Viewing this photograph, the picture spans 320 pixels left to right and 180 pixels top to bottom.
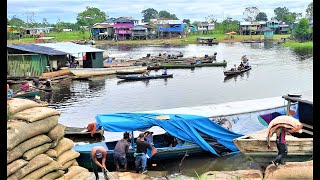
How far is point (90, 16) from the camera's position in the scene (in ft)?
343

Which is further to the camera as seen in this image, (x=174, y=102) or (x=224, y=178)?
(x=174, y=102)

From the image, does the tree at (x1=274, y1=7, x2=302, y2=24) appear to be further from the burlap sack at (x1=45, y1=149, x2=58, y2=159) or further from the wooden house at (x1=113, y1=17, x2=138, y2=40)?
the burlap sack at (x1=45, y1=149, x2=58, y2=159)

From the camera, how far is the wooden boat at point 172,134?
11461 mm

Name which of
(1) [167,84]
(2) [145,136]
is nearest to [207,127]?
(2) [145,136]

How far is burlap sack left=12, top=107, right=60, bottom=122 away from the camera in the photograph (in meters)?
8.31

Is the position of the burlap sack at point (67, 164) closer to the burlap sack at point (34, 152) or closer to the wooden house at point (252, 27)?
the burlap sack at point (34, 152)

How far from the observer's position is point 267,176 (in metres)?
8.87

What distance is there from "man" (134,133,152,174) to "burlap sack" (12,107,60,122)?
2.70 metres

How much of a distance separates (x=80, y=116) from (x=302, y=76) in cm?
2080

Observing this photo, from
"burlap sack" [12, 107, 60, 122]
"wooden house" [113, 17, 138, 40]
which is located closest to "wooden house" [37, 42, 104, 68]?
"burlap sack" [12, 107, 60, 122]

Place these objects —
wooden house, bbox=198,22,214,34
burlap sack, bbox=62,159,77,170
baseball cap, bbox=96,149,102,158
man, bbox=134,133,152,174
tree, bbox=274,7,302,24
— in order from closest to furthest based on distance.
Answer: burlap sack, bbox=62,159,77,170
baseball cap, bbox=96,149,102,158
man, bbox=134,133,152,174
wooden house, bbox=198,22,214,34
tree, bbox=274,7,302,24

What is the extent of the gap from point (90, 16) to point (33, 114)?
99.5m

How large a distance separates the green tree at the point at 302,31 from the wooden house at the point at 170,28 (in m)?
24.9

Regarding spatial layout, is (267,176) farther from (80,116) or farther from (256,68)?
(256,68)
